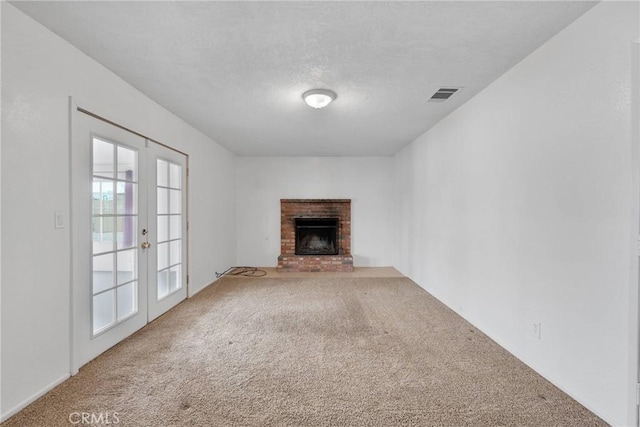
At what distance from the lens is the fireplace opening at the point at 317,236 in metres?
6.23

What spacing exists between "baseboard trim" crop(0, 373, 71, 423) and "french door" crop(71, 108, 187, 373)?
0.36 ft

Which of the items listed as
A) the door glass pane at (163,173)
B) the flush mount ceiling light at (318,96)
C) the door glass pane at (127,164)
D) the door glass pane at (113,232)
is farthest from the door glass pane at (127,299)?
the flush mount ceiling light at (318,96)

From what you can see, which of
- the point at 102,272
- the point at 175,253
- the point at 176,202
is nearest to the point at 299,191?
the point at 176,202

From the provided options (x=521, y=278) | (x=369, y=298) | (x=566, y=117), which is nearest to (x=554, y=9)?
(x=566, y=117)

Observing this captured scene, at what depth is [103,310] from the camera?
98.0 inches

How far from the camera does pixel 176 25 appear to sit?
1856 mm

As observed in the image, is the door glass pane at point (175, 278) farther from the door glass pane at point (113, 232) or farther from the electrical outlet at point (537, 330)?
the electrical outlet at point (537, 330)

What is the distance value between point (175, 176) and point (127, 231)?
3.72 ft

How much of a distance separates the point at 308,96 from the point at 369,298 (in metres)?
2.83

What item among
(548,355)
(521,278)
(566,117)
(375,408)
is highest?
(566,117)

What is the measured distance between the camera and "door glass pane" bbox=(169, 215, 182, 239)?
362 centimetres

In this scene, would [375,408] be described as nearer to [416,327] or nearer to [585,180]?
[416,327]

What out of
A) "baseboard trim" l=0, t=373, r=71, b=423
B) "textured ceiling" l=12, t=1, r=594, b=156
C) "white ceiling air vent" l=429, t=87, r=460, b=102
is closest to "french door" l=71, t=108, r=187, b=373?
"baseboard trim" l=0, t=373, r=71, b=423

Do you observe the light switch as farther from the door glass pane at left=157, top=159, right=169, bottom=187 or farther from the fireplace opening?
the fireplace opening
